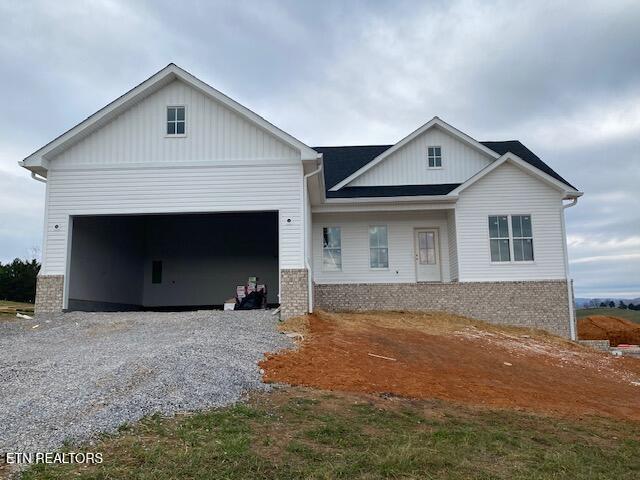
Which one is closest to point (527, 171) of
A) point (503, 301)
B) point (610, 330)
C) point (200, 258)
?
point (503, 301)

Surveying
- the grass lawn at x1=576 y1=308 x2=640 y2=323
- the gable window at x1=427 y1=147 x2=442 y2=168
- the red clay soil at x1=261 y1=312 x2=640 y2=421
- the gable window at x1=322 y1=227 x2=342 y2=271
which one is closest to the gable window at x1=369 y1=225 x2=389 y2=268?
the gable window at x1=322 y1=227 x2=342 y2=271

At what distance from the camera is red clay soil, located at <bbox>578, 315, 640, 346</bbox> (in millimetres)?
20234

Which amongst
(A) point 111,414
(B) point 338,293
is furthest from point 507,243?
(A) point 111,414

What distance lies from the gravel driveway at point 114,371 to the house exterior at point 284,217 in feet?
9.47

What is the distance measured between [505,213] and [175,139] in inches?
414

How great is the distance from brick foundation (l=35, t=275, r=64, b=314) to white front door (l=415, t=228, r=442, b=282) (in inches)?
→ 431

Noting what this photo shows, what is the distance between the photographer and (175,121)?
1420 centimetres

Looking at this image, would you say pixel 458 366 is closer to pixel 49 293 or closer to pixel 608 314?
pixel 49 293

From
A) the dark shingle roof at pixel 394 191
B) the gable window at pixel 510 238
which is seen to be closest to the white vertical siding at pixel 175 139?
the dark shingle roof at pixel 394 191

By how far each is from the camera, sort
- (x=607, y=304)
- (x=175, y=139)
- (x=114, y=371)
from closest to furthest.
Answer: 1. (x=114, y=371)
2. (x=175, y=139)
3. (x=607, y=304)

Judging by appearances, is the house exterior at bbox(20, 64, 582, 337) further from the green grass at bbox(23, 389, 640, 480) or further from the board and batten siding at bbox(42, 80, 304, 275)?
the green grass at bbox(23, 389, 640, 480)

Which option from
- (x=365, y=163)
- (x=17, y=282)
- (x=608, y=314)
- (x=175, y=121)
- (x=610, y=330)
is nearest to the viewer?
(x=175, y=121)

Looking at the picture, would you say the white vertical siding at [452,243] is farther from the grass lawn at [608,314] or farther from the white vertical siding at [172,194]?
the grass lawn at [608,314]

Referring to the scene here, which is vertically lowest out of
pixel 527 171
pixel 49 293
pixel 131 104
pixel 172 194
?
pixel 49 293
